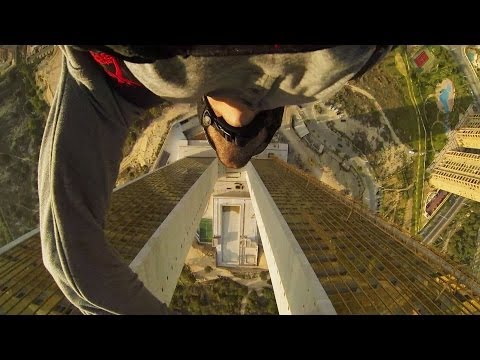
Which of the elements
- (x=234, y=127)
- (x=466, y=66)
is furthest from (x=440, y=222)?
(x=234, y=127)

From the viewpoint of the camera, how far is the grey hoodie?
126cm

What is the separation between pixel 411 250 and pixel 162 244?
5.30 metres

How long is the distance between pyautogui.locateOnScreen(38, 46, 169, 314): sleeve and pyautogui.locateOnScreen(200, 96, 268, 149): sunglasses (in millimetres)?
545

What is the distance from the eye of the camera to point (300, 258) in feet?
19.2

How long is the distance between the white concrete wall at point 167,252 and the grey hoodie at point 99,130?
331 centimetres

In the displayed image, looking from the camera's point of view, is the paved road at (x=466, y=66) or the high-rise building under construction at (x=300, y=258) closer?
the high-rise building under construction at (x=300, y=258)

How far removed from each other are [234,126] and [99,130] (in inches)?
28.5

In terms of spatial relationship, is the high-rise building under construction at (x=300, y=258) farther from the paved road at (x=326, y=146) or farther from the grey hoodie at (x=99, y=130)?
the paved road at (x=326, y=146)

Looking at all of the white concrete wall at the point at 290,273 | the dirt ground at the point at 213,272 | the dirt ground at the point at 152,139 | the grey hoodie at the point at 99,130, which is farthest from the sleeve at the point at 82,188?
the dirt ground at the point at 213,272

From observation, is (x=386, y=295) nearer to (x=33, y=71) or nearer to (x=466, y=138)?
(x=466, y=138)

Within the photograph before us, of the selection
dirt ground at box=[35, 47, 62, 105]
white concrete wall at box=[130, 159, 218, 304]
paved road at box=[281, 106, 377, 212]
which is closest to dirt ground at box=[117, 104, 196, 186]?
dirt ground at box=[35, 47, 62, 105]

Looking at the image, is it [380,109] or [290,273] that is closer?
[290,273]

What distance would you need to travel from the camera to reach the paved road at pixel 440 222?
16078 millimetres

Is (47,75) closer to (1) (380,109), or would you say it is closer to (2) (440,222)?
(1) (380,109)
